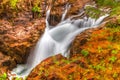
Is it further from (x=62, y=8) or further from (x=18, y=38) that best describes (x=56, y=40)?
(x=62, y=8)

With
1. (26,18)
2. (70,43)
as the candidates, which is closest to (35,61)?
(70,43)

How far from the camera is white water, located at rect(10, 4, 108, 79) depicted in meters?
11.6

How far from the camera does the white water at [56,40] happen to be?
38.0 feet

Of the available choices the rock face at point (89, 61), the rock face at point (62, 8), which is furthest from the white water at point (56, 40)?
the rock face at point (89, 61)

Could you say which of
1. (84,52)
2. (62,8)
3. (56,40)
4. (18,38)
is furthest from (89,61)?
(62,8)

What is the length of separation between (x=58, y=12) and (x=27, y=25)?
2.39 m

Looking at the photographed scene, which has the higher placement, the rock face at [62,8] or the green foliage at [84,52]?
the rock face at [62,8]

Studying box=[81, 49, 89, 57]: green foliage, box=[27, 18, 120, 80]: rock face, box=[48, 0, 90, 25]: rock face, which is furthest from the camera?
box=[48, 0, 90, 25]: rock face

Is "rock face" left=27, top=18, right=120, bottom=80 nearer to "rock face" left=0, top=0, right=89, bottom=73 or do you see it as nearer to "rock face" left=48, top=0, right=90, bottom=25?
"rock face" left=0, top=0, right=89, bottom=73

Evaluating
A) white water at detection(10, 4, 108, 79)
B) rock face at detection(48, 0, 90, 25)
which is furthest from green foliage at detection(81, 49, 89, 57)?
rock face at detection(48, 0, 90, 25)

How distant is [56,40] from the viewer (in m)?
12.6

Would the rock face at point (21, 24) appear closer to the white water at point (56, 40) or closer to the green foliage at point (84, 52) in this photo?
the white water at point (56, 40)

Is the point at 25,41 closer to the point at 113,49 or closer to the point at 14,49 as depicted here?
the point at 14,49

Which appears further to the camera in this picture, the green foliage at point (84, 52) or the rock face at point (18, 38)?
the rock face at point (18, 38)
